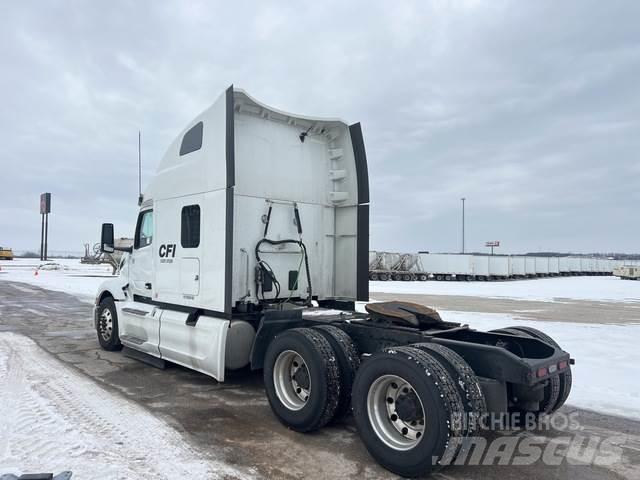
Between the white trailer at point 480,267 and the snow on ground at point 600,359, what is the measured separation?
97.0ft

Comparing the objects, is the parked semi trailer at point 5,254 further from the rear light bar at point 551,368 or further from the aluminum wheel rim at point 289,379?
the rear light bar at point 551,368

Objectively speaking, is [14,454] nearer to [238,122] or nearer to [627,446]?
[238,122]

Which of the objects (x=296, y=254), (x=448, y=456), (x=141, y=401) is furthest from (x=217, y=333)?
(x=448, y=456)

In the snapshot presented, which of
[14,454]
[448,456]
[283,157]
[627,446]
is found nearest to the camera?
[448,456]

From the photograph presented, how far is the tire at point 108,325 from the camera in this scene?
28.0 feet

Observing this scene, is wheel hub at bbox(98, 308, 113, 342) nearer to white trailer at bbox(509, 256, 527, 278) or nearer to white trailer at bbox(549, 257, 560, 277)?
white trailer at bbox(509, 256, 527, 278)

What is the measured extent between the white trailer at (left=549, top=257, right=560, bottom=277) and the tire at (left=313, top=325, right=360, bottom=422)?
185 ft

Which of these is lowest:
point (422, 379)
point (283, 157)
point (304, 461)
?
point (304, 461)

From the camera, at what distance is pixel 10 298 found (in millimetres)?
18672

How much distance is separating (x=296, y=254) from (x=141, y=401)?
2.78m

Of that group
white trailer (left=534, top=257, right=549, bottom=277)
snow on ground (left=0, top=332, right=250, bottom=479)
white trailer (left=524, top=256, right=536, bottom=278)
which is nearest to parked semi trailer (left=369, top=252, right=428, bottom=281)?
white trailer (left=524, top=256, right=536, bottom=278)

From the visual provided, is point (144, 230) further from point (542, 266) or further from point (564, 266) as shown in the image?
point (564, 266)

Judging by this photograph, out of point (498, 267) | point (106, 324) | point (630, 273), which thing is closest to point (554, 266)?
point (630, 273)

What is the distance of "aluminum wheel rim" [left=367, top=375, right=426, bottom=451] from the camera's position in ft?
13.1
